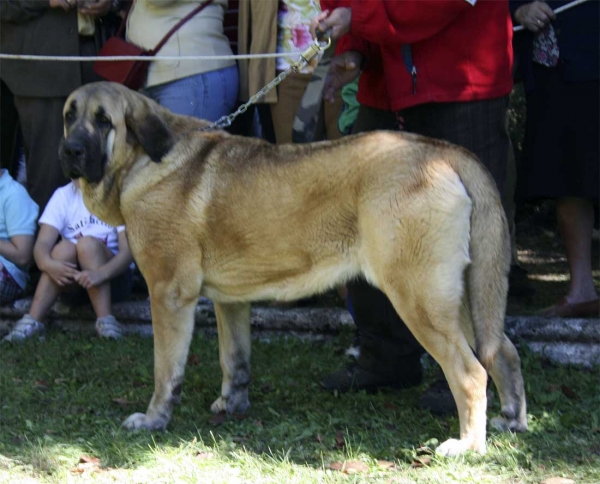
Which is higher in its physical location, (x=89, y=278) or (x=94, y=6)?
(x=94, y=6)

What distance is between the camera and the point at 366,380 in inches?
215

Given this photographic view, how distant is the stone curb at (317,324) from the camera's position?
5.98 metres

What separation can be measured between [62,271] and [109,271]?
12.7 inches

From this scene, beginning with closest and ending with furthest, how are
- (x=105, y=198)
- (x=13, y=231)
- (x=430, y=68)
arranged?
(x=430, y=68) → (x=105, y=198) → (x=13, y=231)

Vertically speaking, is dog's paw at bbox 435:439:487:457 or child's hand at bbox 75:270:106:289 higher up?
dog's paw at bbox 435:439:487:457

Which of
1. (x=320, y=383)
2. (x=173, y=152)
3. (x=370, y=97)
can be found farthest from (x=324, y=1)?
(x=320, y=383)

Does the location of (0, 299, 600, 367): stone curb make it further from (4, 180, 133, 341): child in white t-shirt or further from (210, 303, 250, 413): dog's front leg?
(210, 303, 250, 413): dog's front leg

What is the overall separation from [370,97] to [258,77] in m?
1.65

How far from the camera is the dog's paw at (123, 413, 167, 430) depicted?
4855mm

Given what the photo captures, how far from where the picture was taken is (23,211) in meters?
7.14

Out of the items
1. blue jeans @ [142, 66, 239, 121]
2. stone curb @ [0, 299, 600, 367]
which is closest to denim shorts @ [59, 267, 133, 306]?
stone curb @ [0, 299, 600, 367]

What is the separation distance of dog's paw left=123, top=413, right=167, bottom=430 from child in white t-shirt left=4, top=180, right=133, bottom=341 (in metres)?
2.05

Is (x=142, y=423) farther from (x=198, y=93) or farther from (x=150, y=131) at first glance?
(x=198, y=93)

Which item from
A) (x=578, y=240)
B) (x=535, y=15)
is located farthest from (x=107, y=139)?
(x=578, y=240)
